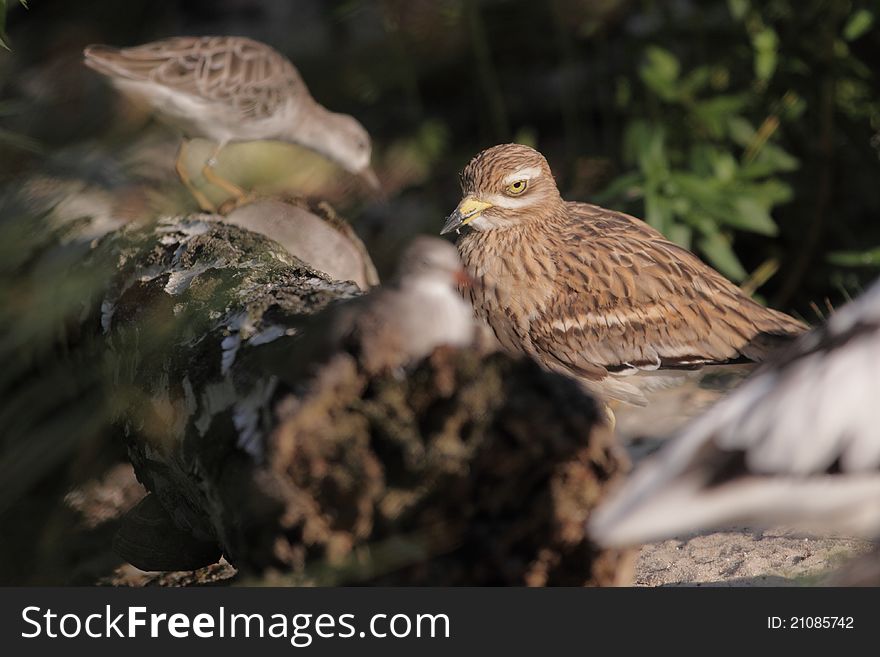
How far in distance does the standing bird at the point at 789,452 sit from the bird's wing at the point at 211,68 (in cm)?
405

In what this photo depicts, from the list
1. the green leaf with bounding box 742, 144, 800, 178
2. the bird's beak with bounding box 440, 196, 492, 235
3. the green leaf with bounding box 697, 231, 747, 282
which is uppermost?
the bird's beak with bounding box 440, 196, 492, 235

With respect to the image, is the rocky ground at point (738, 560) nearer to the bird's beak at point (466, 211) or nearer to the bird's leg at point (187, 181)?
the bird's beak at point (466, 211)

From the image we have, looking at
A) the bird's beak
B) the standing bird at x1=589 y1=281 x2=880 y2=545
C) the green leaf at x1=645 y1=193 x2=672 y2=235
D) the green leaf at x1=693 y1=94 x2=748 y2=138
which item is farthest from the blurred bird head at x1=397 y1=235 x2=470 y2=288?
the green leaf at x1=693 y1=94 x2=748 y2=138

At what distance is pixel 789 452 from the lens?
128 inches

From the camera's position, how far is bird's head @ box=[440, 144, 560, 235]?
187 inches

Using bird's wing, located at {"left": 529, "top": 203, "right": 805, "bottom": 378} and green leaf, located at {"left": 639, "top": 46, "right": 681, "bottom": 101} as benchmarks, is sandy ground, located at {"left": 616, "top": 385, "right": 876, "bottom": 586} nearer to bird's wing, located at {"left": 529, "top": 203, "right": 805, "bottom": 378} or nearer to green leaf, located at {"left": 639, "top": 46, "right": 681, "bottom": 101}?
bird's wing, located at {"left": 529, "top": 203, "right": 805, "bottom": 378}

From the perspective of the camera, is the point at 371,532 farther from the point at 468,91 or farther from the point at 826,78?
the point at 468,91

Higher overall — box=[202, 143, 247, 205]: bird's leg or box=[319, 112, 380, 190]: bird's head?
box=[202, 143, 247, 205]: bird's leg

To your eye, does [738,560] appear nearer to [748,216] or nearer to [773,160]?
[748,216]

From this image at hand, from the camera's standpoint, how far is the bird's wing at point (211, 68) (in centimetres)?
636

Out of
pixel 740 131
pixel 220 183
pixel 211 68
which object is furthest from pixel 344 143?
pixel 740 131

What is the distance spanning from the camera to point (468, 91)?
405 inches

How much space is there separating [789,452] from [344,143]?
5108 mm

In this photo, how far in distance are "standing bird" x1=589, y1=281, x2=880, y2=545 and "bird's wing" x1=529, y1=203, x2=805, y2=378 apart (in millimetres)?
1257
